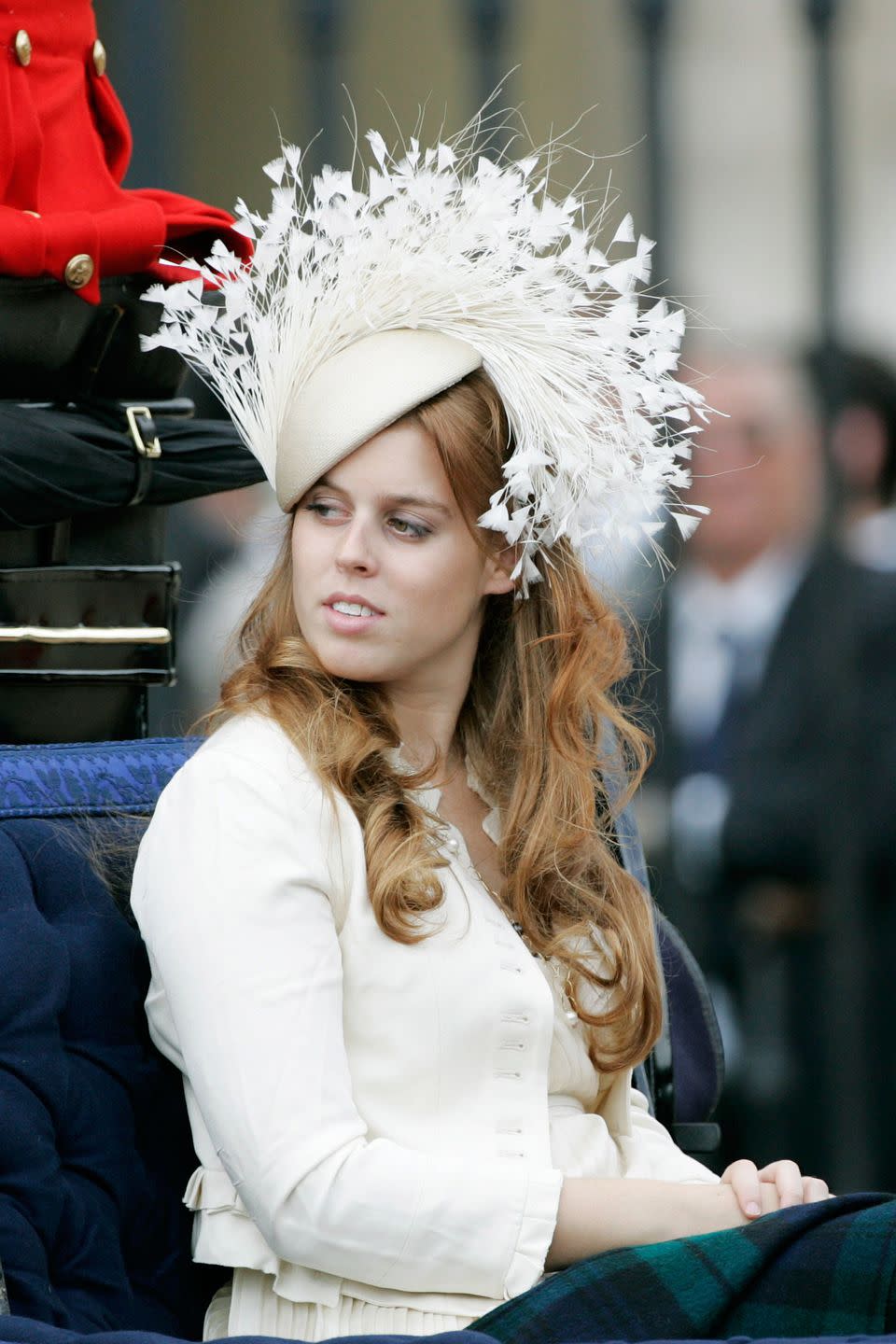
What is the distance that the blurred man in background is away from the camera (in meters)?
3.79

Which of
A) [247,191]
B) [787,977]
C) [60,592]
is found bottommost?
[787,977]

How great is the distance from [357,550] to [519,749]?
36 centimetres

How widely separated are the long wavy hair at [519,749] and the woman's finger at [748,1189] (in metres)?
0.18

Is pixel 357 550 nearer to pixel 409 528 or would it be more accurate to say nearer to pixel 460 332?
pixel 409 528

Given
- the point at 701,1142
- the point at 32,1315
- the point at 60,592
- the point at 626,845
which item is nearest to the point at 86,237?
the point at 60,592

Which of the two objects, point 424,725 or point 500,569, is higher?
point 500,569

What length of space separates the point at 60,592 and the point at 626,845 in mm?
713

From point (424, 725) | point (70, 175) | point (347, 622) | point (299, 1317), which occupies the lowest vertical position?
point (299, 1317)

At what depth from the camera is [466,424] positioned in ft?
6.39

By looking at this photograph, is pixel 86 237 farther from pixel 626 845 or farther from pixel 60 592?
pixel 626 845

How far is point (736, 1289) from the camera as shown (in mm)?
1635

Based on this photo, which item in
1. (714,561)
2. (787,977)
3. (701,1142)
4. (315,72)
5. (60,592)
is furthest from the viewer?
(714,561)

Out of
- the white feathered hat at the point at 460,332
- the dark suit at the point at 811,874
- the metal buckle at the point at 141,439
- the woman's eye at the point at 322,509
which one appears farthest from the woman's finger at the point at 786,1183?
the dark suit at the point at 811,874

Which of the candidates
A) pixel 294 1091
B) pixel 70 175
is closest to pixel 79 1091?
pixel 294 1091
